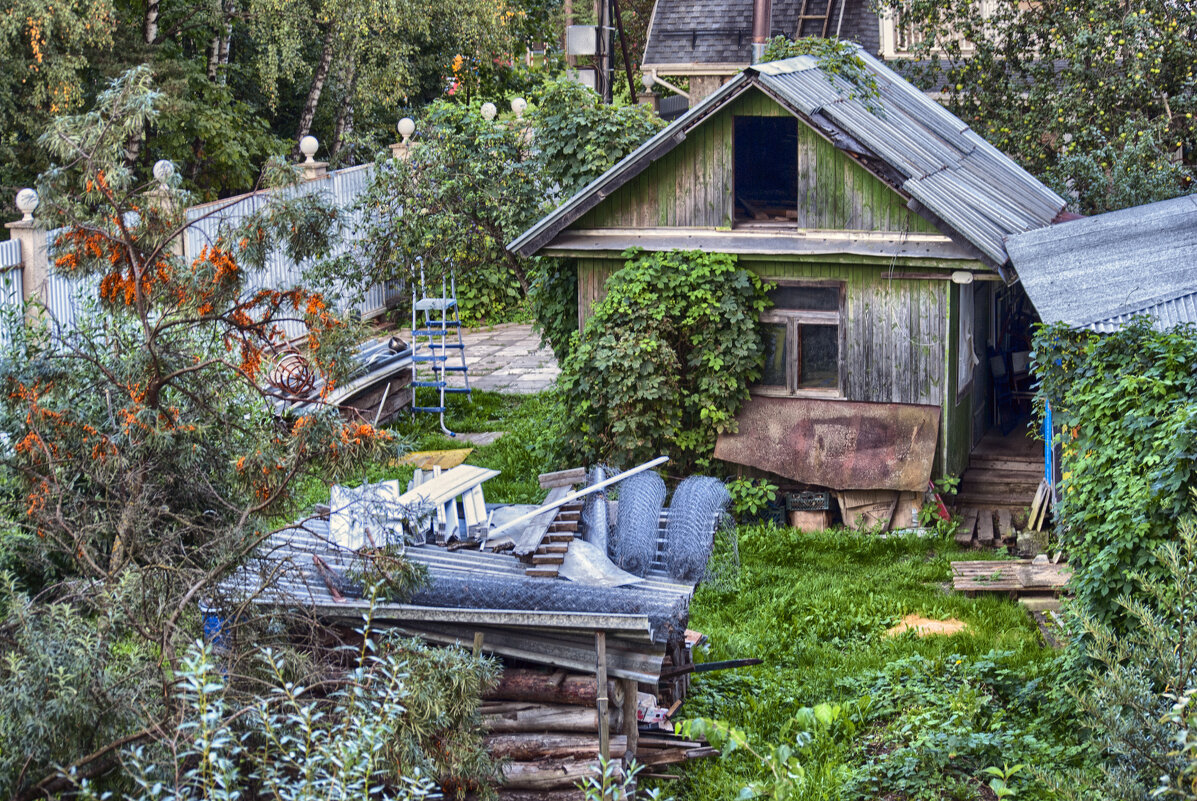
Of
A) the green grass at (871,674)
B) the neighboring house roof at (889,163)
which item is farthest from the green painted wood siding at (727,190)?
the green grass at (871,674)

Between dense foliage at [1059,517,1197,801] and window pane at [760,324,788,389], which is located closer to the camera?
dense foliage at [1059,517,1197,801]

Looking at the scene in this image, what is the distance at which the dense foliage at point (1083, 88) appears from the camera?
53.7ft

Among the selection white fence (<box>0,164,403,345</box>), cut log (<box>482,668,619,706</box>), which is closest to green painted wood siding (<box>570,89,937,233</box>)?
white fence (<box>0,164,403,345</box>)

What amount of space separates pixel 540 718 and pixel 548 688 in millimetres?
207

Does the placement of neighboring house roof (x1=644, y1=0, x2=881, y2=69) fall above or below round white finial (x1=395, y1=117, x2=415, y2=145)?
above

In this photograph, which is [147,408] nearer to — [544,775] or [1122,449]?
[544,775]

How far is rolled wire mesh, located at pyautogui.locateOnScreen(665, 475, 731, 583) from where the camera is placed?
9578mm

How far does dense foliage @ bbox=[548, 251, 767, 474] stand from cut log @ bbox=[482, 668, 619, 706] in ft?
19.3

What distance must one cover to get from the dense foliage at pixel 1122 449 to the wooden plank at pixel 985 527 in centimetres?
419

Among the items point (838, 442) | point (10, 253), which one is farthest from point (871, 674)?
point (10, 253)

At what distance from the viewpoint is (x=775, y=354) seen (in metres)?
13.6

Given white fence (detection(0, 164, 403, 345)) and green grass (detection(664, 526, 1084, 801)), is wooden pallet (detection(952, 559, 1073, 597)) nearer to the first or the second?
green grass (detection(664, 526, 1084, 801))

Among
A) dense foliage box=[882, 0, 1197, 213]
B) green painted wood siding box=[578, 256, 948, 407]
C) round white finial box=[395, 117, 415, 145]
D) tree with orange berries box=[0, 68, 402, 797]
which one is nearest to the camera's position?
tree with orange berries box=[0, 68, 402, 797]

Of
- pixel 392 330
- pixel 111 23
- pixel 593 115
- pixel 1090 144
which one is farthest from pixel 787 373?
pixel 111 23
